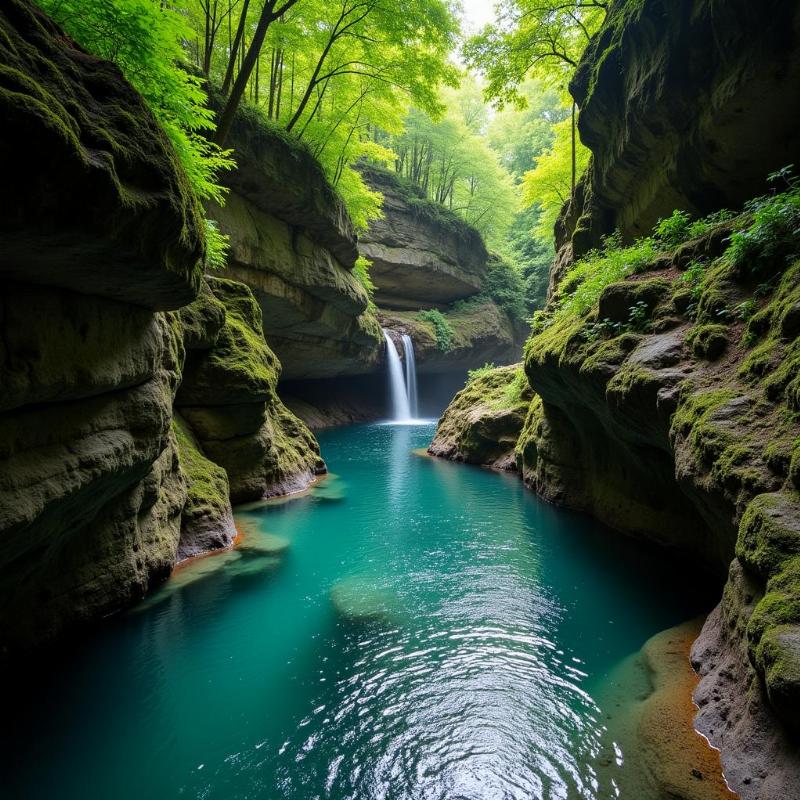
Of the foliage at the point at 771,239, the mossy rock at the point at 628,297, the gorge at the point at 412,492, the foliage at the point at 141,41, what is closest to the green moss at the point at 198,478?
the gorge at the point at 412,492

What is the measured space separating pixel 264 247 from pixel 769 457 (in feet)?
51.6

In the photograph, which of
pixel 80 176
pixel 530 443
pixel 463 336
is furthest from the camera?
pixel 463 336

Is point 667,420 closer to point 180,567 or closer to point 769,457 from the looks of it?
point 769,457

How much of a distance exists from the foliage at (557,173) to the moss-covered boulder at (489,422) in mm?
6597

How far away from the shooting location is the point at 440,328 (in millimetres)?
30344

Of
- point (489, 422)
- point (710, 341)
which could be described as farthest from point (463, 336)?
point (710, 341)

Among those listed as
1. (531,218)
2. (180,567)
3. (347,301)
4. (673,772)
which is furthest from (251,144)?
(531,218)

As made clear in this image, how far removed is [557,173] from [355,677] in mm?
17722

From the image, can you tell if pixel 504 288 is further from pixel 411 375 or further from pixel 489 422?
pixel 489 422

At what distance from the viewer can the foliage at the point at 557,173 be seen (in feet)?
52.6

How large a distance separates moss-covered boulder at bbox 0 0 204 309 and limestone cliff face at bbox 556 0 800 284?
7.78m

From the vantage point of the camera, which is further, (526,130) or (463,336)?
(526,130)

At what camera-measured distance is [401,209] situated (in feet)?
94.9

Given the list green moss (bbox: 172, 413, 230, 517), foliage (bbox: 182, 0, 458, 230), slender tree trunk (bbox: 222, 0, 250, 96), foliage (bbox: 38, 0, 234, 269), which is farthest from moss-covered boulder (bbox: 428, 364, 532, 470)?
slender tree trunk (bbox: 222, 0, 250, 96)
